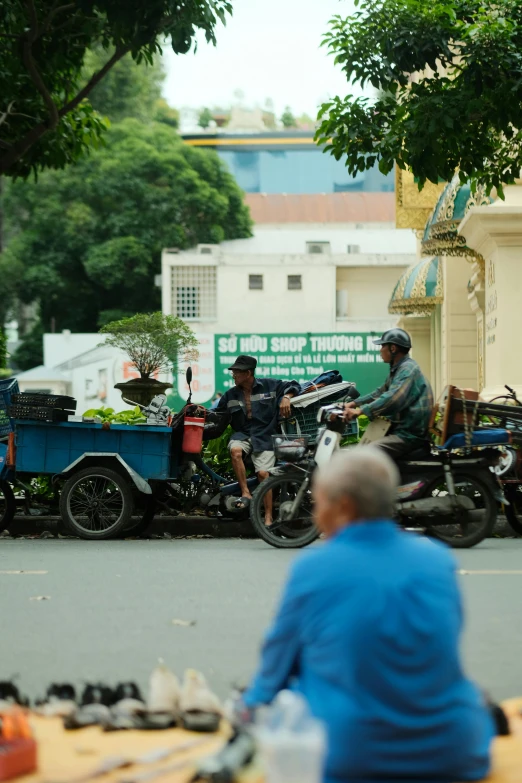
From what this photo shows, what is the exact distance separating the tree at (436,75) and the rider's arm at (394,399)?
3368 millimetres

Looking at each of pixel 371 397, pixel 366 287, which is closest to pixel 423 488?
pixel 371 397

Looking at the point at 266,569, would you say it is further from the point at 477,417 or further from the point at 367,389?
the point at 367,389

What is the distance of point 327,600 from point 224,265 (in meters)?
56.0

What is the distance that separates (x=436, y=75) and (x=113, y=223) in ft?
162

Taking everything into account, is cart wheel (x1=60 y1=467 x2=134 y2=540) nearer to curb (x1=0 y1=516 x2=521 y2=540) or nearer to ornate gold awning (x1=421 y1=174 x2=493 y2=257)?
curb (x1=0 y1=516 x2=521 y2=540)

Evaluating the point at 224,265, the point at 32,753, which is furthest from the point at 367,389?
the point at 32,753

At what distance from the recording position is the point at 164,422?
39.4 ft

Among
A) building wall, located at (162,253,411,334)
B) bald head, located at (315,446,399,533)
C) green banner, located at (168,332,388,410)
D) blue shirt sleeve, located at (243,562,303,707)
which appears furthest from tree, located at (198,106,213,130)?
bald head, located at (315,446,399,533)

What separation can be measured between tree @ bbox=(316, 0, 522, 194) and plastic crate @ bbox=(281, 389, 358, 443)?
2.91m

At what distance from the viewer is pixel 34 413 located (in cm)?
1166

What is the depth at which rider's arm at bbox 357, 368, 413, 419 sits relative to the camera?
1047 cm

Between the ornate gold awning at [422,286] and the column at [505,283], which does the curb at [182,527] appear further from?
the ornate gold awning at [422,286]

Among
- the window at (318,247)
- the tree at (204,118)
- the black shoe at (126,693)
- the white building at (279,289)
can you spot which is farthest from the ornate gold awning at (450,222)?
the tree at (204,118)

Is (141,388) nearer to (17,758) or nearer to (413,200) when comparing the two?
(17,758)
